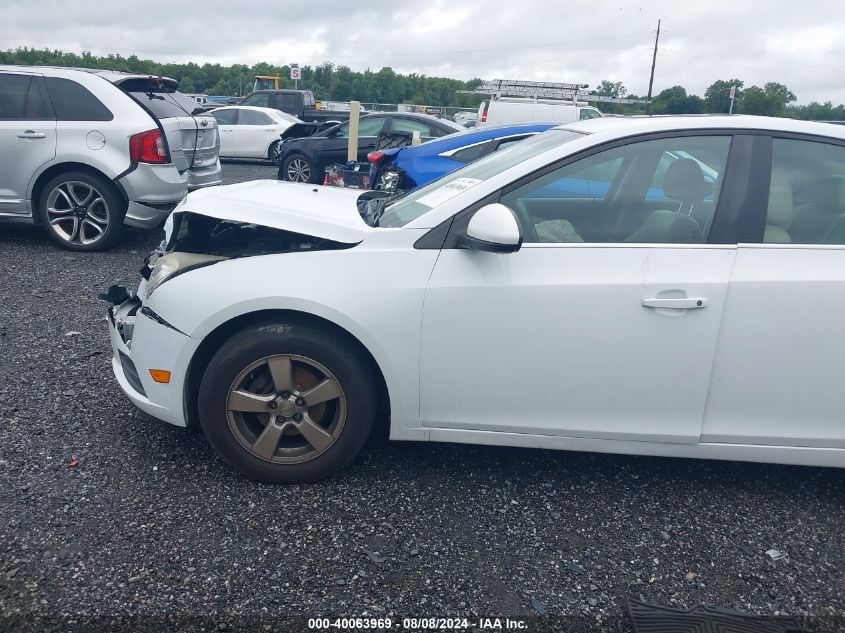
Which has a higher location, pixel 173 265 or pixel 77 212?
pixel 173 265

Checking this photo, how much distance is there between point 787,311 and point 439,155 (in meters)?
5.27

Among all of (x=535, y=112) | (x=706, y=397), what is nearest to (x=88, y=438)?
(x=706, y=397)

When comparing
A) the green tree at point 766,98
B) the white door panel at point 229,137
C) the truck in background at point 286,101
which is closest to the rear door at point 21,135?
the white door panel at point 229,137

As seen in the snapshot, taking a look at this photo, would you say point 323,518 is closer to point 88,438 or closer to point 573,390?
point 573,390

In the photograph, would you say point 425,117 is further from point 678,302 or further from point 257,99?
point 678,302

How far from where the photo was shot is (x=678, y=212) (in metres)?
3.03

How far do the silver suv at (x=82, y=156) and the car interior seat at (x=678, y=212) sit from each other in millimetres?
5520

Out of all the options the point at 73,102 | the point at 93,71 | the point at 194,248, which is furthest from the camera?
the point at 93,71

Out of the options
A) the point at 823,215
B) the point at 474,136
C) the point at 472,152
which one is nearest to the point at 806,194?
the point at 823,215

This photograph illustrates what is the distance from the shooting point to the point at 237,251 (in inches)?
131

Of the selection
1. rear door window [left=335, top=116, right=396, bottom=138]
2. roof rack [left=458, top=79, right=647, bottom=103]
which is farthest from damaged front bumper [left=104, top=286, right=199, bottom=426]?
roof rack [left=458, top=79, right=647, bottom=103]

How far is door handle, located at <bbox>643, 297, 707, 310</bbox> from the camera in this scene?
9.32 ft

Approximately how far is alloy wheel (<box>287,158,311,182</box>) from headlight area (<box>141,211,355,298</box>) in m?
10.8

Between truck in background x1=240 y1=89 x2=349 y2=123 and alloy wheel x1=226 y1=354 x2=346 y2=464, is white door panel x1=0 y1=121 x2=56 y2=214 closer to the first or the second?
alloy wheel x1=226 y1=354 x2=346 y2=464
